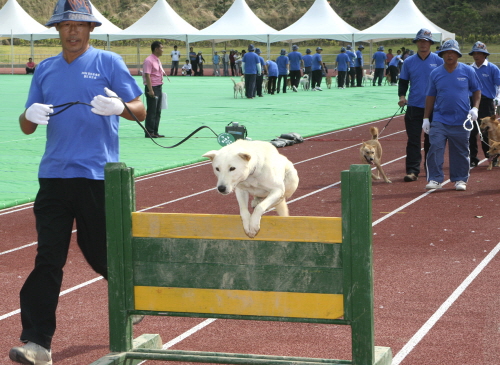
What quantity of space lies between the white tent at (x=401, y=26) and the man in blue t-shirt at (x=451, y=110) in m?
36.4

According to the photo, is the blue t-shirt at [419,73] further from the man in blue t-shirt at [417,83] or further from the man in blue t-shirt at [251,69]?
the man in blue t-shirt at [251,69]

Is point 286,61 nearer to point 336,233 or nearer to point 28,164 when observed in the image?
point 28,164

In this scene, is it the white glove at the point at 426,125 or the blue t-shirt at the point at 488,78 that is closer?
the white glove at the point at 426,125

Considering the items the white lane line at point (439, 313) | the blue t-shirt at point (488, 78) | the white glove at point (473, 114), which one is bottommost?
the white lane line at point (439, 313)

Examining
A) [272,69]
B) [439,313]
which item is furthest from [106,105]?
[272,69]

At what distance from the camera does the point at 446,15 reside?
3607 inches

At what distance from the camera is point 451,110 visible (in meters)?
11.5

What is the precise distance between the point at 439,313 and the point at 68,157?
2.95 m

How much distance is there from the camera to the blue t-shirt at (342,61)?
39.4 metres

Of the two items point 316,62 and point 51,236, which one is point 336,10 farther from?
point 51,236

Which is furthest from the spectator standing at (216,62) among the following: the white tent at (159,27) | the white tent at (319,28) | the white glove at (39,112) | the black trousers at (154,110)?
the white glove at (39,112)

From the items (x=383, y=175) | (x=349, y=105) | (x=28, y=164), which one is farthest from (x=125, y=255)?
(x=349, y=105)

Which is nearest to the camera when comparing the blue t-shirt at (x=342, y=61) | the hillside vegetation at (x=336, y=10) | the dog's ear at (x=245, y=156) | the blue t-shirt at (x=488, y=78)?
the dog's ear at (x=245, y=156)

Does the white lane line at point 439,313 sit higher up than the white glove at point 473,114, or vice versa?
the white glove at point 473,114
